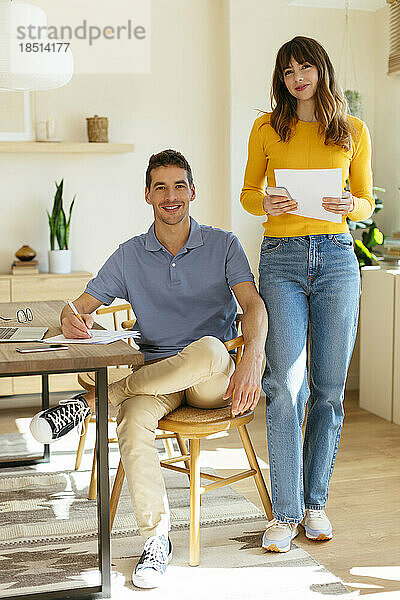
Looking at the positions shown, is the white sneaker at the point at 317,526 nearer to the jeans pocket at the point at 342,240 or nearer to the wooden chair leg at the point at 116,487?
the wooden chair leg at the point at 116,487

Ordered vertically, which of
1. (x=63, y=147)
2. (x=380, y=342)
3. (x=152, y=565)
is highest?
(x=63, y=147)

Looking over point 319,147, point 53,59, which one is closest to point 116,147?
point 53,59

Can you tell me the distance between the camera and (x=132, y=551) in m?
2.62

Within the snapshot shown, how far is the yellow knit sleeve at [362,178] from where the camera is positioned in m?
2.62

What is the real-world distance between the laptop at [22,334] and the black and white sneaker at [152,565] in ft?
2.32

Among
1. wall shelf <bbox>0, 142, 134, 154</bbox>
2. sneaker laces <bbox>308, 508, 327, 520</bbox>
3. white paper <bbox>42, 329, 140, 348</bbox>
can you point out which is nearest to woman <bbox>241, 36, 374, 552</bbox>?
sneaker laces <bbox>308, 508, 327, 520</bbox>

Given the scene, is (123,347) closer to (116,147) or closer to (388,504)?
(388,504)

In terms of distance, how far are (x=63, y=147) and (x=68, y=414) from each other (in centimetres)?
264

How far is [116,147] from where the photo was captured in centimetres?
459

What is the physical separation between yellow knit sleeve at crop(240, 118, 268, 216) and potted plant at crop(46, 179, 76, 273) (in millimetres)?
2050

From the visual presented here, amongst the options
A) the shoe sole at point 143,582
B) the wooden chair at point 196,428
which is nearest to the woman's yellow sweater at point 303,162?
the wooden chair at point 196,428

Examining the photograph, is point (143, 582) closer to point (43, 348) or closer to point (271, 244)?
point (43, 348)

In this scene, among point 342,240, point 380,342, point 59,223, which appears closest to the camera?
point 342,240

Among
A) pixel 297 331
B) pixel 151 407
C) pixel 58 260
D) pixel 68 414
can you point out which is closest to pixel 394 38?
pixel 58 260
